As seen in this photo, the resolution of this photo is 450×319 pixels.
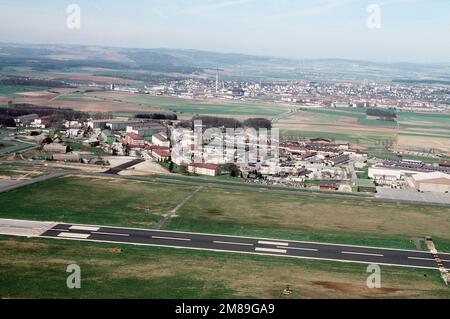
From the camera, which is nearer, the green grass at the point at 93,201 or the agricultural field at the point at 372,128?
the green grass at the point at 93,201

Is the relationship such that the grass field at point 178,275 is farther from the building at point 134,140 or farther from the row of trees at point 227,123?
the row of trees at point 227,123

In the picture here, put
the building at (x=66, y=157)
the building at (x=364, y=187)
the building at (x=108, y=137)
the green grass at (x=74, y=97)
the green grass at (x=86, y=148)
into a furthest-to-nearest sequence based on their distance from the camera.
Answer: the green grass at (x=74, y=97), the building at (x=108, y=137), the green grass at (x=86, y=148), the building at (x=66, y=157), the building at (x=364, y=187)

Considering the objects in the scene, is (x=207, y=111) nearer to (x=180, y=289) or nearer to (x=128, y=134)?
(x=128, y=134)

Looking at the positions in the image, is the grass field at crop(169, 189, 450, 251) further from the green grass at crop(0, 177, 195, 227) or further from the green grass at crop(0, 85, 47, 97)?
the green grass at crop(0, 85, 47, 97)

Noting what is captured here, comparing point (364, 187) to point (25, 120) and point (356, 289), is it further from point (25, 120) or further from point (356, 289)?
point (25, 120)

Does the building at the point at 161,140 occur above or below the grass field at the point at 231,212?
above

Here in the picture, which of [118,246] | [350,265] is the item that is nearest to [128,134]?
[118,246]

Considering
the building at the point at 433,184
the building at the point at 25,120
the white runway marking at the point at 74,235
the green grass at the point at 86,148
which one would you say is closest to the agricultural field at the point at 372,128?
the building at the point at 433,184
